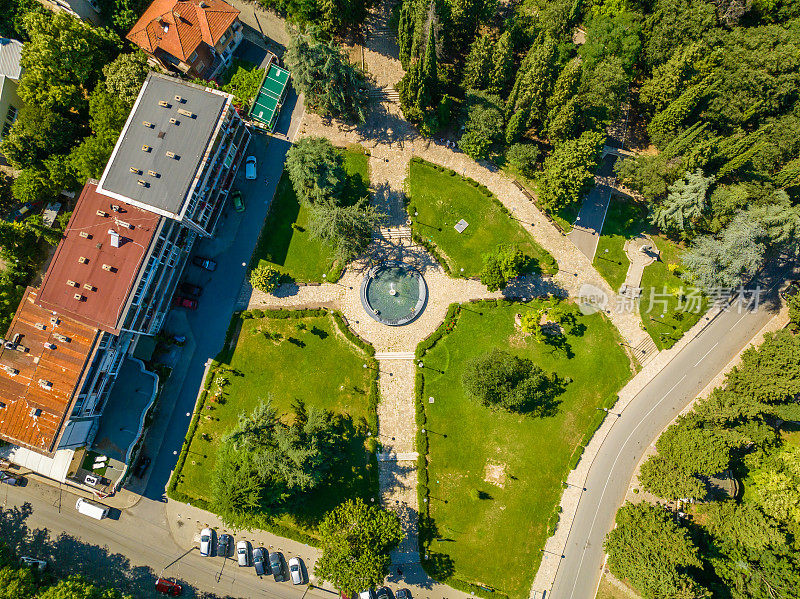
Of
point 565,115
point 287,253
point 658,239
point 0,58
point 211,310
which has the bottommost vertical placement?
point 211,310

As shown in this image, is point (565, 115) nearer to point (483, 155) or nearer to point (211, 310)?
point (483, 155)

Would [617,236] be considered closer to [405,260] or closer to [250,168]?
[405,260]

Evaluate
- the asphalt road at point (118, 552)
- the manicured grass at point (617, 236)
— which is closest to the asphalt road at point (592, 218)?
the manicured grass at point (617, 236)

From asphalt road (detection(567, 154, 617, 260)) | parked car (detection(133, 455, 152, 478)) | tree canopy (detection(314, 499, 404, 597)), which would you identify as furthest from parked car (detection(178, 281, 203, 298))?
asphalt road (detection(567, 154, 617, 260))

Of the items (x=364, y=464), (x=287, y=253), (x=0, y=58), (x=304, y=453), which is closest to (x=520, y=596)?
(x=364, y=464)

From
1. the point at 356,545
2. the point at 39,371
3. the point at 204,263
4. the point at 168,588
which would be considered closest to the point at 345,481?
the point at 356,545

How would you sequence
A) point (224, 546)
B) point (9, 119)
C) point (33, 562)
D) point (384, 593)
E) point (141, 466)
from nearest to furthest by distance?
1. point (33, 562)
2. point (384, 593)
3. point (224, 546)
4. point (141, 466)
5. point (9, 119)

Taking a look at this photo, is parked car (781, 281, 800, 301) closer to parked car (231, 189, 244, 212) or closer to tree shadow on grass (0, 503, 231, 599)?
parked car (231, 189, 244, 212)
